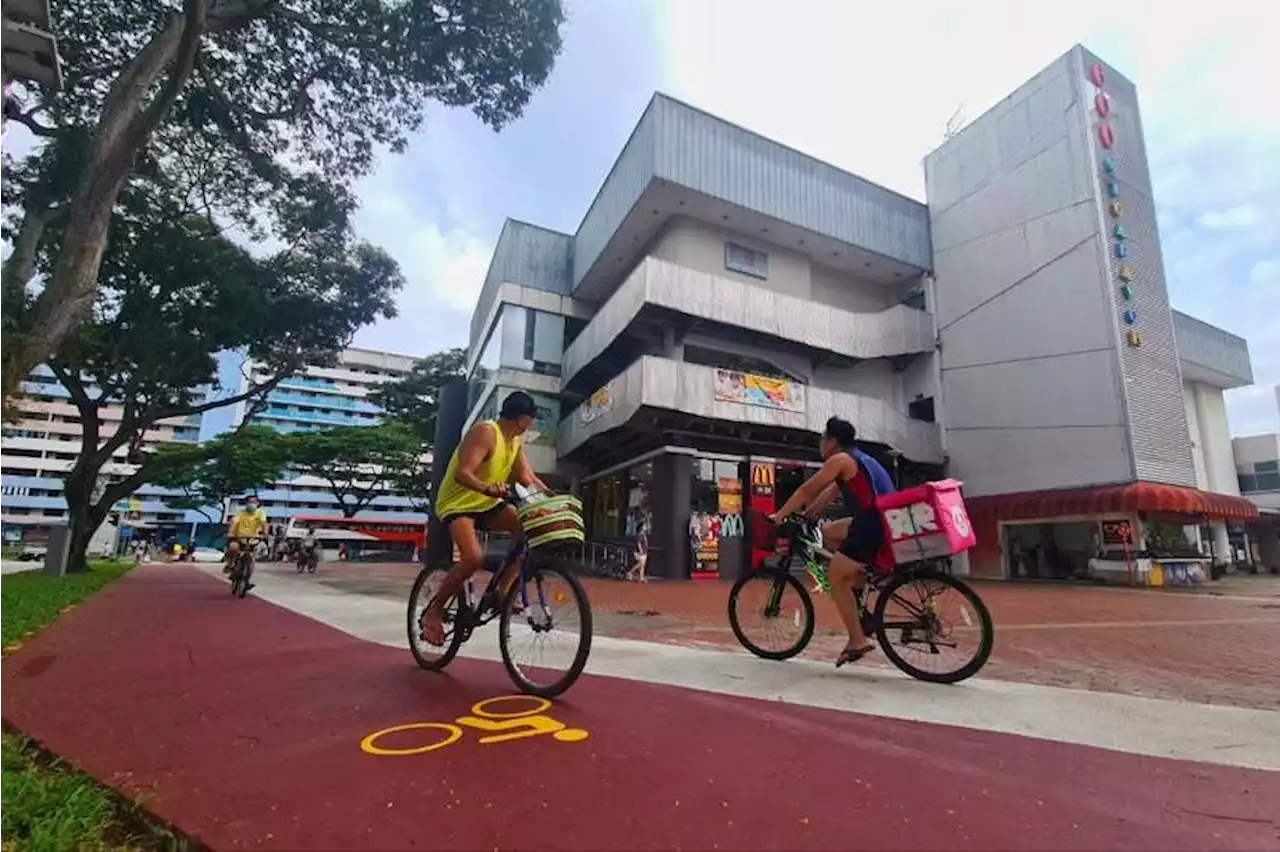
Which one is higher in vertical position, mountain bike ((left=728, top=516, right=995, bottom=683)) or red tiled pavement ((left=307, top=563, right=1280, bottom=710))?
mountain bike ((left=728, top=516, right=995, bottom=683))

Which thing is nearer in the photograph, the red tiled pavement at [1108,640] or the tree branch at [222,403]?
the red tiled pavement at [1108,640]

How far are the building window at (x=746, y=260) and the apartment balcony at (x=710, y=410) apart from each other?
14.6 feet

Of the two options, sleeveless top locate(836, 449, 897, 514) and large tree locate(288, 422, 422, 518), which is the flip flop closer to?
sleeveless top locate(836, 449, 897, 514)

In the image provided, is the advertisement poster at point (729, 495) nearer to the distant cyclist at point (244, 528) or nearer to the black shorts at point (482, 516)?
the distant cyclist at point (244, 528)

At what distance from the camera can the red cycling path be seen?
184 cm

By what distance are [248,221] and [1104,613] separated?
62.9 feet

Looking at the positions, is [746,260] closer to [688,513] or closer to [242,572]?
[688,513]

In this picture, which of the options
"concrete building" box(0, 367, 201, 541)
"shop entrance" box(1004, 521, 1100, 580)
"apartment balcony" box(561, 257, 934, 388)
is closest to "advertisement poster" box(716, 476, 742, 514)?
"apartment balcony" box(561, 257, 934, 388)

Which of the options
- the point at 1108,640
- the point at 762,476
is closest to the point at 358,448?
the point at 762,476

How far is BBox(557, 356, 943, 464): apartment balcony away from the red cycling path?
13.7 m

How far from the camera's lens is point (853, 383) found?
925 inches

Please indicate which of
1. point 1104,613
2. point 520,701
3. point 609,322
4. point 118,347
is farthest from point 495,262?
point 520,701

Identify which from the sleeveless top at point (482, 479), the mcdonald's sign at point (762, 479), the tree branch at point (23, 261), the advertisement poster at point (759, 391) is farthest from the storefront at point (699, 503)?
the sleeveless top at point (482, 479)

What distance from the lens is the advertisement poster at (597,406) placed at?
18.9 metres
